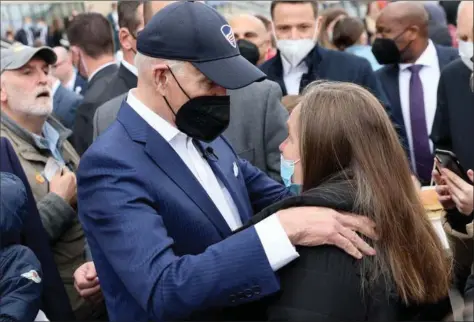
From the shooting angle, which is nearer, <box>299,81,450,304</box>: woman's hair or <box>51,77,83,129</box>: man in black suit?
<box>299,81,450,304</box>: woman's hair

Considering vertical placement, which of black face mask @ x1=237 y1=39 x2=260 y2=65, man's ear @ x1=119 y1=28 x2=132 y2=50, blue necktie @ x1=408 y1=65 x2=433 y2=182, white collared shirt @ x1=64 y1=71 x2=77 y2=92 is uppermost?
man's ear @ x1=119 y1=28 x2=132 y2=50

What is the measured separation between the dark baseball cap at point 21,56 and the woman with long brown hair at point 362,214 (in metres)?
2.43

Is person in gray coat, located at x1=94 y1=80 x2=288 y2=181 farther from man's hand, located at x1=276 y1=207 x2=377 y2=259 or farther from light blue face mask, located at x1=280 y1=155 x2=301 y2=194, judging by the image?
man's hand, located at x1=276 y1=207 x2=377 y2=259

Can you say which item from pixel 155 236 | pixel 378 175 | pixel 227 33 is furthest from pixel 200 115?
pixel 378 175

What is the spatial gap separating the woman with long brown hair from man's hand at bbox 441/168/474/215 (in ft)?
2.57

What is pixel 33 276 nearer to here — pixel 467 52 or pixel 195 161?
pixel 195 161

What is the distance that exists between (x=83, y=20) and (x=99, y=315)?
306 centimetres

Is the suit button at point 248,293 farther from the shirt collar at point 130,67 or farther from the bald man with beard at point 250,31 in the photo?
the bald man with beard at point 250,31

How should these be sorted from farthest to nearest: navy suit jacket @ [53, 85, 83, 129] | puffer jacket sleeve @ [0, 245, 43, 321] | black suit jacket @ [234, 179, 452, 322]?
navy suit jacket @ [53, 85, 83, 129] < puffer jacket sleeve @ [0, 245, 43, 321] < black suit jacket @ [234, 179, 452, 322]

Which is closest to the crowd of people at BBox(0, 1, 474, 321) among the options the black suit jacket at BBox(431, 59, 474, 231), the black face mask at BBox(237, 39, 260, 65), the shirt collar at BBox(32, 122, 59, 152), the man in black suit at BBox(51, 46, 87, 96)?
the shirt collar at BBox(32, 122, 59, 152)

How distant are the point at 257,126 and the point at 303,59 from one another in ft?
4.35

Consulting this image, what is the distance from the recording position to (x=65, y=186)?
363cm

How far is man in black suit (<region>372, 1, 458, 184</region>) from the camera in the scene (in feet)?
16.0

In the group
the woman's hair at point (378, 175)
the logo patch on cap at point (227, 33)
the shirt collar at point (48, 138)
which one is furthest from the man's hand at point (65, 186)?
the woman's hair at point (378, 175)
